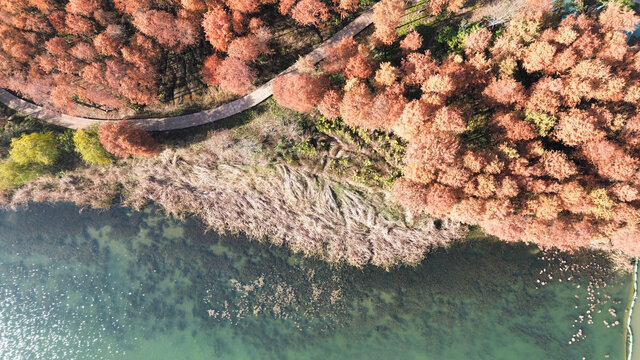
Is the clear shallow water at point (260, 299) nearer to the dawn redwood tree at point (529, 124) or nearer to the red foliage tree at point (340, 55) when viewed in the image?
the dawn redwood tree at point (529, 124)

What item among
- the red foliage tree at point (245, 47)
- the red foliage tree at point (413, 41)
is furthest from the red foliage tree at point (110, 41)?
the red foliage tree at point (413, 41)

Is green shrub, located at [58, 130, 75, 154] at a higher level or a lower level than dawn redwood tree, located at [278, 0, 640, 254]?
lower

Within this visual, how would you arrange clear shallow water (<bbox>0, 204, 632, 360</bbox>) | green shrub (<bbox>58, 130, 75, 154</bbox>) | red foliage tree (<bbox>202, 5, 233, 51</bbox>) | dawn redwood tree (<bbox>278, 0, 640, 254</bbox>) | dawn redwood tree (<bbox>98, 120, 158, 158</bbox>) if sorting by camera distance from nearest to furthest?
dawn redwood tree (<bbox>278, 0, 640, 254</bbox>)
red foliage tree (<bbox>202, 5, 233, 51</bbox>)
dawn redwood tree (<bbox>98, 120, 158, 158</bbox>)
clear shallow water (<bbox>0, 204, 632, 360</bbox>)
green shrub (<bbox>58, 130, 75, 154</bbox>)

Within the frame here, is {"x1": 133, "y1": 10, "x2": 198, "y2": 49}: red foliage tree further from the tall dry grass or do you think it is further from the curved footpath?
the tall dry grass

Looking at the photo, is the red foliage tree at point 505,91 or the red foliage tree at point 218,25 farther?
the red foliage tree at point 218,25

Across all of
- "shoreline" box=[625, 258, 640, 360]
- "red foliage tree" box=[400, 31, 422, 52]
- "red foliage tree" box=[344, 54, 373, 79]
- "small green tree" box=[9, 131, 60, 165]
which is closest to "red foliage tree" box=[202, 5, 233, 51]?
"red foliage tree" box=[344, 54, 373, 79]

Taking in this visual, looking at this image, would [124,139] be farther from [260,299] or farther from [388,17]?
[388,17]

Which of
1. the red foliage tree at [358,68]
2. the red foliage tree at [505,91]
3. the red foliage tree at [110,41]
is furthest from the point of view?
the red foliage tree at [110,41]
